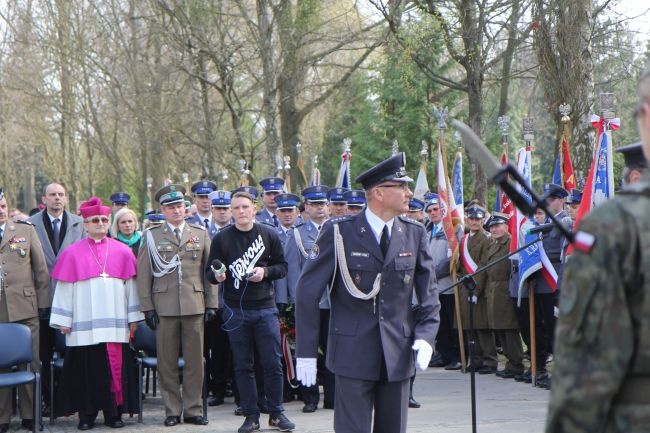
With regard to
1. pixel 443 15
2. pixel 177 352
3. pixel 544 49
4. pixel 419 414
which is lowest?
pixel 419 414

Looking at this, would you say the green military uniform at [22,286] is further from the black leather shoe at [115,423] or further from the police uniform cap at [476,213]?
the police uniform cap at [476,213]

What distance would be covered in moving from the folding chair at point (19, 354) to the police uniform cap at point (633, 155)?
21.3ft

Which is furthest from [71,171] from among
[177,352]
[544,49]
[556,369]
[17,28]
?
[556,369]

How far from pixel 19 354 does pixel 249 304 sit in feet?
7.35

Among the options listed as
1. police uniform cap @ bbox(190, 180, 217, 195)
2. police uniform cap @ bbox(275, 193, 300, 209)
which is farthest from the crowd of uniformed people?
police uniform cap @ bbox(190, 180, 217, 195)

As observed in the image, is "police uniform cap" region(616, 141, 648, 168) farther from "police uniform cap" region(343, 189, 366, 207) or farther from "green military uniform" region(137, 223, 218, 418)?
"police uniform cap" region(343, 189, 366, 207)

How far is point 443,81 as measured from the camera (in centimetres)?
1683

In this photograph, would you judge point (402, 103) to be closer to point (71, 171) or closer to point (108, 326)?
point (71, 171)

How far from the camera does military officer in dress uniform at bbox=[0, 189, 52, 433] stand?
939cm

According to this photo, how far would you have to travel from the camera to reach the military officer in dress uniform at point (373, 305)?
5.62m

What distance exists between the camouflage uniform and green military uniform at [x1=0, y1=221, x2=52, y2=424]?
25.3 ft

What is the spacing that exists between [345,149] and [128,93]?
14.8 m

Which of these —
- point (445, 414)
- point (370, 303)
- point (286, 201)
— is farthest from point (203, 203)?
point (370, 303)

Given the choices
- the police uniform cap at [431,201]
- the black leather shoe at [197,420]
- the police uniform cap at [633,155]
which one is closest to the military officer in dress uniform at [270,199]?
the police uniform cap at [431,201]
